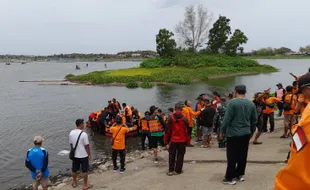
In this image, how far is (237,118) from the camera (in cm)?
625

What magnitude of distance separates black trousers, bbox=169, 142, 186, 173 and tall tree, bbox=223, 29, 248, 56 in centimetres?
6766

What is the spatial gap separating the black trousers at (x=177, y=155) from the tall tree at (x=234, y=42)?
67.7 meters

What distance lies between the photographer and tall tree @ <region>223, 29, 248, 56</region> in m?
72.3

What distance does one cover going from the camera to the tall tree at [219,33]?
72938 mm

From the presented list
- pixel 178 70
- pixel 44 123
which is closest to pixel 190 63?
pixel 178 70

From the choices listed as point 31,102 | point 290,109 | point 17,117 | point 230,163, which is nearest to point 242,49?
point 31,102

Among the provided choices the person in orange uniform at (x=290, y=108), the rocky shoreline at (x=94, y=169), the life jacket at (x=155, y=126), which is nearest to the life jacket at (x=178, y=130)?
the life jacket at (x=155, y=126)

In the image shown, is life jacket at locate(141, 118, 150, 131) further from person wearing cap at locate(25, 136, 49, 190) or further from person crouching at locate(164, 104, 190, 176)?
person wearing cap at locate(25, 136, 49, 190)

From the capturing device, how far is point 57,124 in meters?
20.0

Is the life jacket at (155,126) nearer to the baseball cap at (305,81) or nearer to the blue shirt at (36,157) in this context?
the blue shirt at (36,157)

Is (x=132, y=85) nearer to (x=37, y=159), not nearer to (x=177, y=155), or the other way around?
(x=177, y=155)

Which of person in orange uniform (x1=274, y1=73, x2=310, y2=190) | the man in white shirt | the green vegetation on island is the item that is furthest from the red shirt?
the green vegetation on island

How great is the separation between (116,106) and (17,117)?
1045cm

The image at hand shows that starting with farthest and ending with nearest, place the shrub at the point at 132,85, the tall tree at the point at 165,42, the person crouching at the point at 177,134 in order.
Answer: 1. the tall tree at the point at 165,42
2. the shrub at the point at 132,85
3. the person crouching at the point at 177,134
